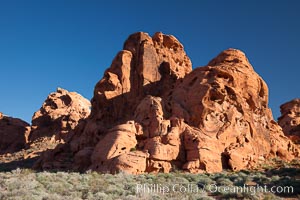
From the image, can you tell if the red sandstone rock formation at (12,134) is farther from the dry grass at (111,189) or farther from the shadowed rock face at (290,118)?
the shadowed rock face at (290,118)

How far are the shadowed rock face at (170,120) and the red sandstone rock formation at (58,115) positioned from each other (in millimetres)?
20384

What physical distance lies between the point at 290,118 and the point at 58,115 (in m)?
42.7

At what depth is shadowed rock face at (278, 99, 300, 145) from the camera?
53.9m

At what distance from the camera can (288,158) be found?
34.2 meters

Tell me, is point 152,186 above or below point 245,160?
below

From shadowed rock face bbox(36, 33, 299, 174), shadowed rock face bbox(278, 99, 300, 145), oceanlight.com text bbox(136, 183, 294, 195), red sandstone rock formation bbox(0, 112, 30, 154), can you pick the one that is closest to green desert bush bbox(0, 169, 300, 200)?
oceanlight.com text bbox(136, 183, 294, 195)

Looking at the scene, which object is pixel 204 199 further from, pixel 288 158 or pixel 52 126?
pixel 52 126

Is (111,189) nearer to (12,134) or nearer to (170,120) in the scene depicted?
(170,120)

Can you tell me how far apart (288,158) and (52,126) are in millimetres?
42950

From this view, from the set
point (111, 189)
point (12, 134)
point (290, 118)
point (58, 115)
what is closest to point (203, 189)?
point (111, 189)

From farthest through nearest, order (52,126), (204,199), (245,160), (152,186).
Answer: (52,126), (245,160), (152,186), (204,199)

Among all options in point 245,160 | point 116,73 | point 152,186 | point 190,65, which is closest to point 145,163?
point 152,186

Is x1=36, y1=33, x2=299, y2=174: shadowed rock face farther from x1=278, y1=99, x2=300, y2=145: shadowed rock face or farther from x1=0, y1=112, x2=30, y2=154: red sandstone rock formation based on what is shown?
x1=0, y1=112, x2=30, y2=154: red sandstone rock formation

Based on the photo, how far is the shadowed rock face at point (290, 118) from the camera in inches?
2122
